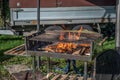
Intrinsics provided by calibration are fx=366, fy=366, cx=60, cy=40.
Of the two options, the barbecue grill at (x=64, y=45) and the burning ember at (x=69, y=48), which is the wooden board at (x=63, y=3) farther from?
the burning ember at (x=69, y=48)

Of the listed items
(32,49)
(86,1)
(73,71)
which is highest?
(86,1)

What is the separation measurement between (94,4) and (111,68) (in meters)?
7.40

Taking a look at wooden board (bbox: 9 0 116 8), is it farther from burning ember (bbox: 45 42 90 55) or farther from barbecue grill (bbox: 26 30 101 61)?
burning ember (bbox: 45 42 90 55)

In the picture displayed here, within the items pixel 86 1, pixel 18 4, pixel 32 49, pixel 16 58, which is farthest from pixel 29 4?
pixel 32 49

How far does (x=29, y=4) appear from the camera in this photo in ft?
45.1

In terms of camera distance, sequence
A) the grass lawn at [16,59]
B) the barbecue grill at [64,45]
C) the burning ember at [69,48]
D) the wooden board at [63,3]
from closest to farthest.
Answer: the barbecue grill at [64,45] < the burning ember at [69,48] < the grass lawn at [16,59] < the wooden board at [63,3]

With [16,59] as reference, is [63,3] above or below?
above

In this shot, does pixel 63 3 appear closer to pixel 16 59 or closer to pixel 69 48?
pixel 16 59

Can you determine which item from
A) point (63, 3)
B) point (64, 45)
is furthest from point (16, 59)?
point (63, 3)

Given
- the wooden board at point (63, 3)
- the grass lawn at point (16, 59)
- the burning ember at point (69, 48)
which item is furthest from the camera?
the wooden board at point (63, 3)

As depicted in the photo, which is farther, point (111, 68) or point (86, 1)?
point (86, 1)

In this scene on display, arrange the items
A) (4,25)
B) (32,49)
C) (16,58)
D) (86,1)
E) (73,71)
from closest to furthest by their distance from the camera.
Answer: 1. (32,49)
2. (73,71)
3. (16,58)
4. (86,1)
5. (4,25)

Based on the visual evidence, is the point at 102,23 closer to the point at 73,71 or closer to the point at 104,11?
the point at 104,11

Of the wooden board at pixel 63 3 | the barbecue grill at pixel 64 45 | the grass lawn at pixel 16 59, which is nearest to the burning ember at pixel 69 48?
the barbecue grill at pixel 64 45
